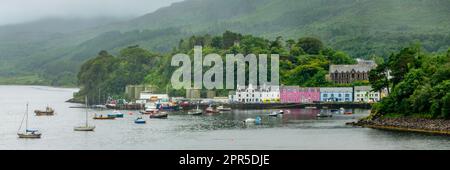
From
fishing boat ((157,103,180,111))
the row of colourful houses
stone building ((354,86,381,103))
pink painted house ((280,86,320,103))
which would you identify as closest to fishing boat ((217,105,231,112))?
fishing boat ((157,103,180,111))

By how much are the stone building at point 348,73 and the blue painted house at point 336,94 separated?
5.10m

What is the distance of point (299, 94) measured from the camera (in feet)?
257

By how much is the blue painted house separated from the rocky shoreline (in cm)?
3378

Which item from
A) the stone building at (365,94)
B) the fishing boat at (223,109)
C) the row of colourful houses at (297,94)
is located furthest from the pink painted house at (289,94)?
the fishing boat at (223,109)

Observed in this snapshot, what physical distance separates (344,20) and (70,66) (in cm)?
6432

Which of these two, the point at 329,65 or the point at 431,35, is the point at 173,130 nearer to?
the point at 329,65

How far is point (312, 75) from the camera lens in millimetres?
85312

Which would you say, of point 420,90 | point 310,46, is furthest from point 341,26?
point 420,90

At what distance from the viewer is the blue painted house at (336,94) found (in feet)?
257
